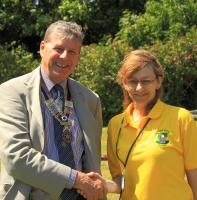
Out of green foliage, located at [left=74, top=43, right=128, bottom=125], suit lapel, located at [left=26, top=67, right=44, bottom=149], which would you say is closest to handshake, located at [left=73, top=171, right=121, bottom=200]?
suit lapel, located at [left=26, top=67, right=44, bottom=149]

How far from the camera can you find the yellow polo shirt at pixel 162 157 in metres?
4.02

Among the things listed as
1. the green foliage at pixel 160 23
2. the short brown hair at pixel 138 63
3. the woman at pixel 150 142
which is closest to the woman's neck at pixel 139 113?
the woman at pixel 150 142

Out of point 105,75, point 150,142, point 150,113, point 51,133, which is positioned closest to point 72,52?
point 51,133

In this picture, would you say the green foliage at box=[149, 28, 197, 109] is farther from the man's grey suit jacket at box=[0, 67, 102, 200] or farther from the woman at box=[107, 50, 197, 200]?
the man's grey suit jacket at box=[0, 67, 102, 200]

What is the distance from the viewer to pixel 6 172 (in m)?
3.92

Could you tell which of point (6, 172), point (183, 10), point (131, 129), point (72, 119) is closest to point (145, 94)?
point (131, 129)

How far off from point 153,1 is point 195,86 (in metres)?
5.37

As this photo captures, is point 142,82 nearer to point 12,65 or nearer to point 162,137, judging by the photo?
point 162,137

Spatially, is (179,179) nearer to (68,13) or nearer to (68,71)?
(68,71)

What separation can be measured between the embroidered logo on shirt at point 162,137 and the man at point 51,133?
0.49 m

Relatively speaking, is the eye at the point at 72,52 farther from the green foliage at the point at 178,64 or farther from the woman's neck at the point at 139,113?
the green foliage at the point at 178,64

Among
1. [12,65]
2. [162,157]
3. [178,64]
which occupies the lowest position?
[12,65]

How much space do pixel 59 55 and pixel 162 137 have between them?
0.93 metres

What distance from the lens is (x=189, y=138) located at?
4.04 m
